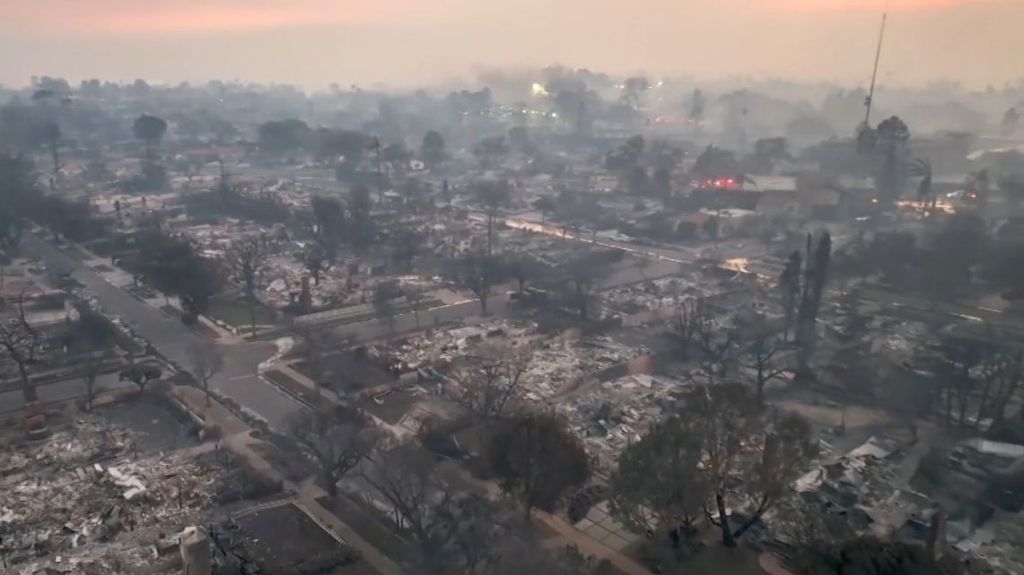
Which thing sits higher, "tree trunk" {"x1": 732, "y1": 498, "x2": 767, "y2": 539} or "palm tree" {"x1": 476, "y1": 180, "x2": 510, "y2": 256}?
"palm tree" {"x1": 476, "y1": 180, "x2": 510, "y2": 256}

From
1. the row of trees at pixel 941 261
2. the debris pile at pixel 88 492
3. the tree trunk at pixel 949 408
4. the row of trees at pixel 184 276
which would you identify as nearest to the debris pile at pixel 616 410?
the tree trunk at pixel 949 408

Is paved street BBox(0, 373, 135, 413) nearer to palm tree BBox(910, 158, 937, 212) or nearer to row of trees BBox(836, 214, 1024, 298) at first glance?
row of trees BBox(836, 214, 1024, 298)

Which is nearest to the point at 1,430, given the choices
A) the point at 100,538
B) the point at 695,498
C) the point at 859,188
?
the point at 100,538

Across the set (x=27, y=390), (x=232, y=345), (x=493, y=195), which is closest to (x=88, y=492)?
(x=27, y=390)

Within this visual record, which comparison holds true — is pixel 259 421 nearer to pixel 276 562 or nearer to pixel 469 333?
pixel 276 562

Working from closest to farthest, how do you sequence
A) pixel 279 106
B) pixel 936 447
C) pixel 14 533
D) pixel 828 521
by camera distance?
pixel 828 521 → pixel 14 533 → pixel 936 447 → pixel 279 106

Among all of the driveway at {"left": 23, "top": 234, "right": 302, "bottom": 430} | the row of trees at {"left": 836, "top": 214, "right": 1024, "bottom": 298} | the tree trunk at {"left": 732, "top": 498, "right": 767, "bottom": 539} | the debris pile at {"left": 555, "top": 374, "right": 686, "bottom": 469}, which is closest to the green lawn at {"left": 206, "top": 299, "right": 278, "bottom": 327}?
the driveway at {"left": 23, "top": 234, "right": 302, "bottom": 430}

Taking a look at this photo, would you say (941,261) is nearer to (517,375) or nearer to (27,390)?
(517,375)

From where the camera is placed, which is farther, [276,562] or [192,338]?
[192,338]
